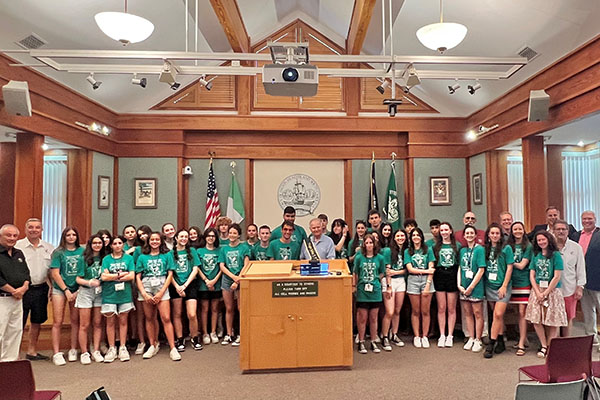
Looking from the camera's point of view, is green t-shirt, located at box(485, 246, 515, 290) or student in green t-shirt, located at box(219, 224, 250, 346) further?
student in green t-shirt, located at box(219, 224, 250, 346)

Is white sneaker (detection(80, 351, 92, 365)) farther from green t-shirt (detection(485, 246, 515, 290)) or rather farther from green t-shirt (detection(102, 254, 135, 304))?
green t-shirt (detection(485, 246, 515, 290))

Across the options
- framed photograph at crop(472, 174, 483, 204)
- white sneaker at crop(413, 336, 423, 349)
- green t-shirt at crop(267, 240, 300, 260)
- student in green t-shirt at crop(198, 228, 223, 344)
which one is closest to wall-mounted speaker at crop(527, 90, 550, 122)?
framed photograph at crop(472, 174, 483, 204)

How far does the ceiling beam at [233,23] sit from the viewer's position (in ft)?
16.2

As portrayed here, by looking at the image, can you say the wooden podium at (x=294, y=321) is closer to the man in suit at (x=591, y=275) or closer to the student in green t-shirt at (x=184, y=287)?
the student in green t-shirt at (x=184, y=287)

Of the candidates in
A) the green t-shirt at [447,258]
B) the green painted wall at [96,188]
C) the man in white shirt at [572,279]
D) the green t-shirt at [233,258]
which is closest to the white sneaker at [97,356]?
the green t-shirt at [233,258]

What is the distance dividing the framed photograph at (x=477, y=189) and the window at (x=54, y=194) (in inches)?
275

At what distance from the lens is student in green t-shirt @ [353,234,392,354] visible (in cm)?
441

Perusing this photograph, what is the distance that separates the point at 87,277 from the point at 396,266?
11.1 feet

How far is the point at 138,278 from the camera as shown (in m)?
4.29

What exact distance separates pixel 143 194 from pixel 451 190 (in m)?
5.39

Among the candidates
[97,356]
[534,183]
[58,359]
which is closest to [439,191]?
[534,183]

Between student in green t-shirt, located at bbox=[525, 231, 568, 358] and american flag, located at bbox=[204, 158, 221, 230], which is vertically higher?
american flag, located at bbox=[204, 158, 221, 230]

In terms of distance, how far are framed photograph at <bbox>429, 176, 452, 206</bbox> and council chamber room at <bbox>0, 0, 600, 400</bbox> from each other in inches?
1.6

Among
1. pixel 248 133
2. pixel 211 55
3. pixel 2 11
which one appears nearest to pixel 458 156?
pixel 248 133
